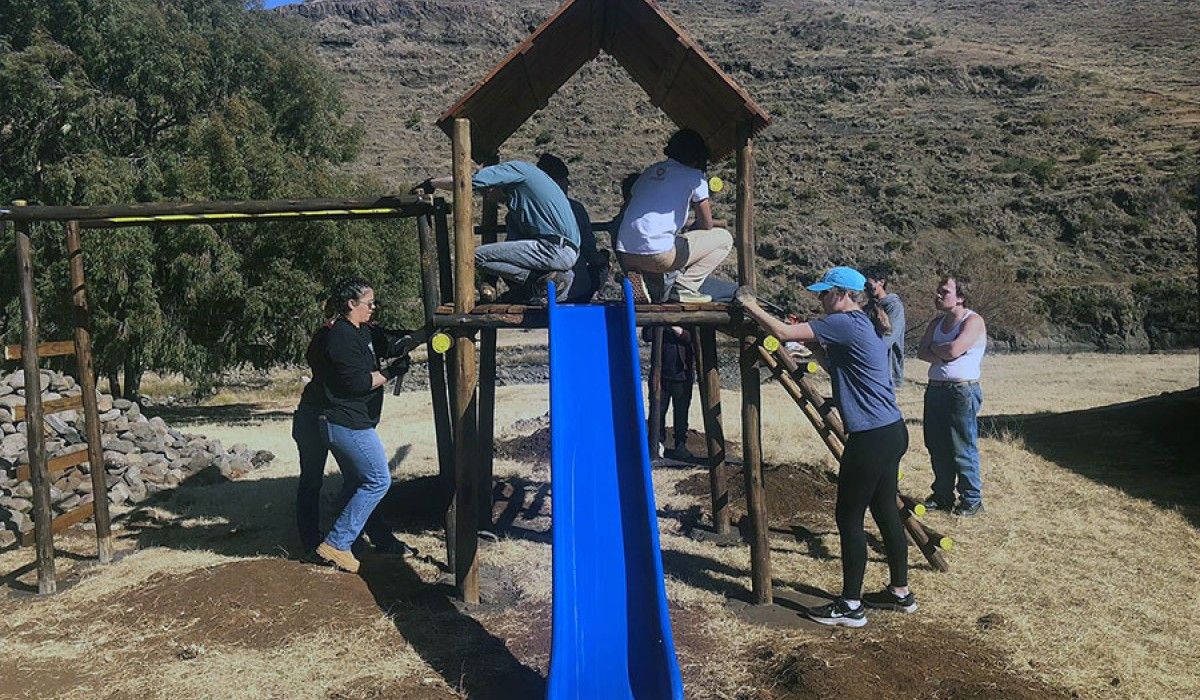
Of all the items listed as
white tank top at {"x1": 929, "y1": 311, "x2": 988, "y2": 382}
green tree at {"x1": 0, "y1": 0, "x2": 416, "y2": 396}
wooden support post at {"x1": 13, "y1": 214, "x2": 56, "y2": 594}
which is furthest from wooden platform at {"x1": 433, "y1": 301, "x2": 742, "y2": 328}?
green tree at {"x1": 0, "y1": 0, "x2": 416, "y2": 396}

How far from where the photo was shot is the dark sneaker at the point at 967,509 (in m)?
7.77

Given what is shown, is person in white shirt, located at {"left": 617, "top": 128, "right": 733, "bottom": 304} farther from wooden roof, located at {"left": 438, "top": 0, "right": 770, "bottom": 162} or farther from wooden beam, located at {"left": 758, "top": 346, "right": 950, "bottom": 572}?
wooden beam, located at {"left": 758, "top": 346, "right": 950, "bottom": 572}

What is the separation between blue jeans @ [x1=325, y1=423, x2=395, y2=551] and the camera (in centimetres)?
615

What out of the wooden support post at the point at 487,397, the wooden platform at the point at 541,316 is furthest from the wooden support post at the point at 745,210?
the wooden support post at the point at 487,397

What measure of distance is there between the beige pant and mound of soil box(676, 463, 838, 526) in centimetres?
207

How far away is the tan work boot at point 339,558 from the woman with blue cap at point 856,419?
322cm

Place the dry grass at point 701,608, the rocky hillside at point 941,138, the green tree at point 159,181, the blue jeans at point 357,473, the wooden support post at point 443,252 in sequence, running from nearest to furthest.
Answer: the dry grass at point 701,608 < the blue jeans at point 357,473 < the wooden support post at point 443,252 < the green tree at point 159,181 < the rocky hillside at point 941,138

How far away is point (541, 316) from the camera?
584 cm

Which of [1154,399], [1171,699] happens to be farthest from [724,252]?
[1154,399]

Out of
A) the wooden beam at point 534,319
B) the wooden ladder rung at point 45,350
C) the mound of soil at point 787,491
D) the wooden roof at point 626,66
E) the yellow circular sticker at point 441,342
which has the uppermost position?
the wooden roof at point 626,66

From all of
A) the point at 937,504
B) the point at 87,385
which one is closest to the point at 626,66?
the point at 937,504

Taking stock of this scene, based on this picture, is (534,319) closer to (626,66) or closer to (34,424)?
(626,66)

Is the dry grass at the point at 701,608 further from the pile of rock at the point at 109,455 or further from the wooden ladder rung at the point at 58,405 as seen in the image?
the wooden ladder rung at the point at 58,405

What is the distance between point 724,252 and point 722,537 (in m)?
2.41
